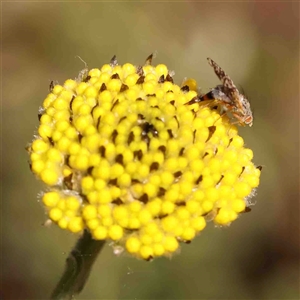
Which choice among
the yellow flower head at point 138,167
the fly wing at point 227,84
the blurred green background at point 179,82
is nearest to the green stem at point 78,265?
the yellow flower head at point 138,167

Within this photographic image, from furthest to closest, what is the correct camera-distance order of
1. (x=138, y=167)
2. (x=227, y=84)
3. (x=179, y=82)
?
1. (x=179, y=82)
2. (x=227, y=84)
3. (x=138, y=167)

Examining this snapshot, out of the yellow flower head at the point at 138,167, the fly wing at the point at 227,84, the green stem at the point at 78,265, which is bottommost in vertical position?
the green stem at the point at 78,265

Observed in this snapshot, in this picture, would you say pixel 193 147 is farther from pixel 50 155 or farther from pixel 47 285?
pixel 47 285

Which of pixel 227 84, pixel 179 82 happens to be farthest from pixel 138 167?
pixel 179 82

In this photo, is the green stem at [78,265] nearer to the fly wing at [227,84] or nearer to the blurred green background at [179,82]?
the fly wing at [227,84]

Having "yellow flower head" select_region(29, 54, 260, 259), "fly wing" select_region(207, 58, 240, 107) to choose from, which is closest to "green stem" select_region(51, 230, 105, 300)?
"yellow flower head" select_region(29, 54, 260, 259)

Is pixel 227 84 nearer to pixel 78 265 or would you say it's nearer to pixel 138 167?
pixel 138 167
